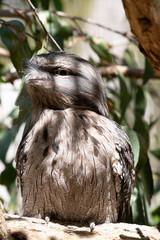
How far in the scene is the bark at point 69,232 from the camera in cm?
241

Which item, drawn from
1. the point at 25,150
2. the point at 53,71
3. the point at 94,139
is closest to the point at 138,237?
the point at 94,139

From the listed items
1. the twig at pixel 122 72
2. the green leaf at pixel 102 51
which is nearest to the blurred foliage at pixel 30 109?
the green leaf at pixel 102 51

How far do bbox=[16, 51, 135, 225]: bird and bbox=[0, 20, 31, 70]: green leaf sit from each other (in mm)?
442

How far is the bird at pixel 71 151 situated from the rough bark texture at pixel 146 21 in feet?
3.30

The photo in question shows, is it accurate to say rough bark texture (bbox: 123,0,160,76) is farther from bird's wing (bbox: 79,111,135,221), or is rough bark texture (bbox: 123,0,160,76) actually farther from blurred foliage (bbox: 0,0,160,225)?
blurred foliage (bbox: 0,0,160,225)

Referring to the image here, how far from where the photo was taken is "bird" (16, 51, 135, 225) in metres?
2.88

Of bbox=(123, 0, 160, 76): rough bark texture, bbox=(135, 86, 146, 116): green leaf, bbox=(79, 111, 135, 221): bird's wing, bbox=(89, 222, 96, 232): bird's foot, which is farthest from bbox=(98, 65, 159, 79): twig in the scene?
bbox=(123, 0, 160, 76): rough bark texture

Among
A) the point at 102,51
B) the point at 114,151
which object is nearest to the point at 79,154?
the point at 114,151

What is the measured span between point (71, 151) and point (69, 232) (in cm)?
57

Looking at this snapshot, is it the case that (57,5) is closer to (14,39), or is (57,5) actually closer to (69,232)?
(14,39)

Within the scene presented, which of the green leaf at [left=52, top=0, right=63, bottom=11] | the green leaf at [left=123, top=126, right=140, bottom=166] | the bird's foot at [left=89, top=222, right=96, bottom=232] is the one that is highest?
the green leaf at [left=52, top=0, right=63, bottom=11]

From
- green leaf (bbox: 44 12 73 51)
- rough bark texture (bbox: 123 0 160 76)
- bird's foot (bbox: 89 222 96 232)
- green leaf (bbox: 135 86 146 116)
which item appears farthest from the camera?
green leaf (bbox: 135 86 146 116)

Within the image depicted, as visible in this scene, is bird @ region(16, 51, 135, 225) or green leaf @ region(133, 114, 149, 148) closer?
bird @ region(16, 51, 135, 225)

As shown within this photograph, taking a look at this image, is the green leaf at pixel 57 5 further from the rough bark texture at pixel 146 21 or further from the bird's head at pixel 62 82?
the rough bark texture at pixel 146 21
